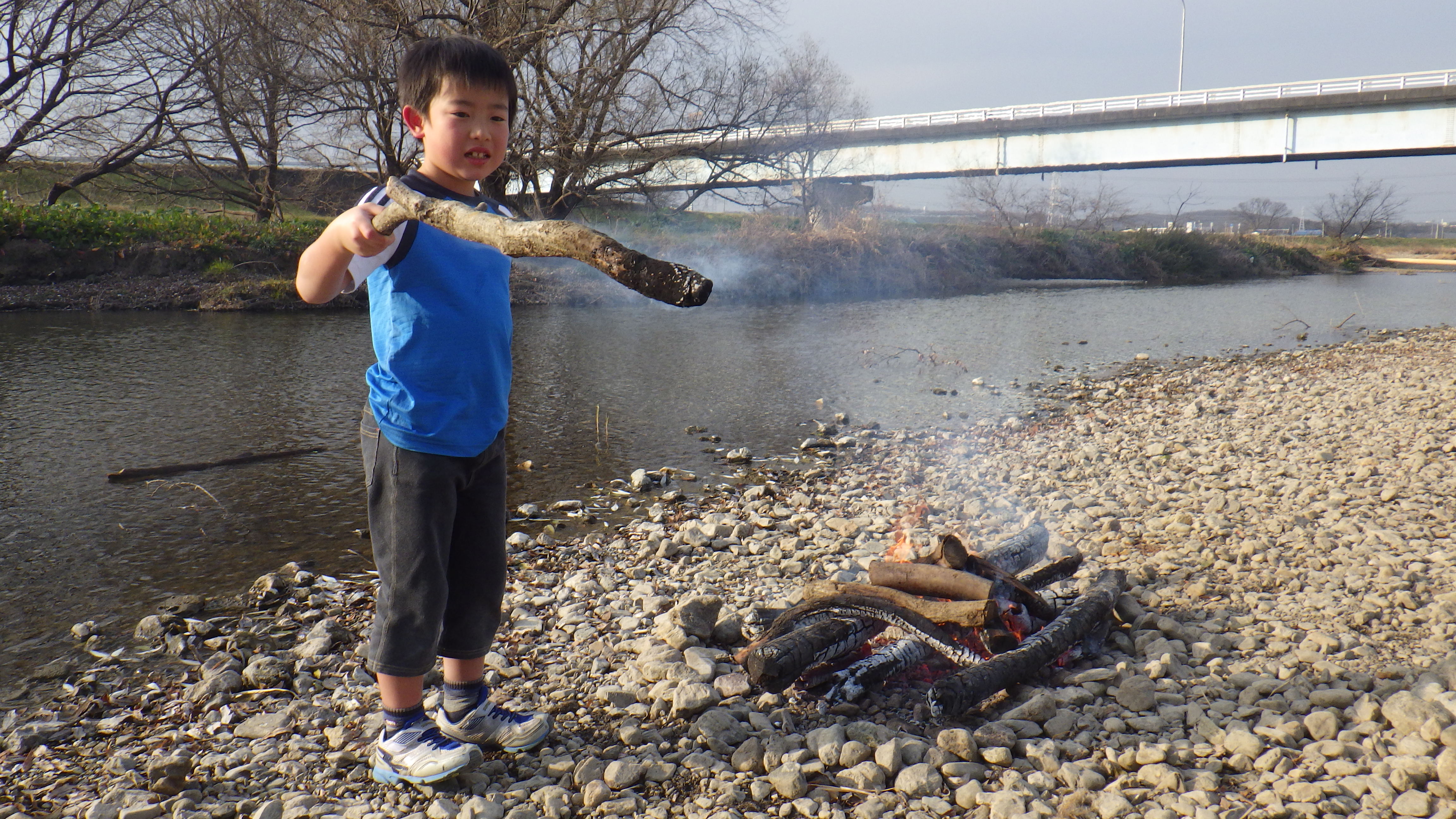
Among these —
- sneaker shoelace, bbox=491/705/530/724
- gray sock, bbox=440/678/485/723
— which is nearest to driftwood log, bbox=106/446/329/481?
gray sock, bbox=440/678/485/723

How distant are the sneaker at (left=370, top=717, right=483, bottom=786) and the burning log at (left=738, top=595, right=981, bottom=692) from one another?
38.5 inches

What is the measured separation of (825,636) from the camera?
3.06 meters

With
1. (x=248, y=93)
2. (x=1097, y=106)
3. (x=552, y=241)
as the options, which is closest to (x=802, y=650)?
(x=552, y=241)

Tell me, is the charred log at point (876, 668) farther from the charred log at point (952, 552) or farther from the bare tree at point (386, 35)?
the bare tree at point (386, 35)

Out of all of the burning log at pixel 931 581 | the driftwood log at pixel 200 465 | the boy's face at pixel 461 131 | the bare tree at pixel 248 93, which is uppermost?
the bare tree at pixel 248 93

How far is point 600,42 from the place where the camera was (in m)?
19.4

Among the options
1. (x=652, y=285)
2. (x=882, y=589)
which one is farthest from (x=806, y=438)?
(x=652, y=285)

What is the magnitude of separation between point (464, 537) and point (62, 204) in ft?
78.6

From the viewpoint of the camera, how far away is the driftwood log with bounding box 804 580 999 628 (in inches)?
120

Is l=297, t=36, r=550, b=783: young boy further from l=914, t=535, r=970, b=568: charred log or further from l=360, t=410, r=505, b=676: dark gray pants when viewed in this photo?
l=914, t=535, r=970, b=568: charred log

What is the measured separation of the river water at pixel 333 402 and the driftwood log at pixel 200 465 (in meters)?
0.11

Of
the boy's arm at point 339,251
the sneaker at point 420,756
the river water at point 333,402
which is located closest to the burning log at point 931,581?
the sneaker at point 420,756

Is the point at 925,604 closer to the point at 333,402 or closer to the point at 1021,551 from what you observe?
the point at 1021,551

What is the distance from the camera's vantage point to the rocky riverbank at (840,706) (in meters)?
2.39
